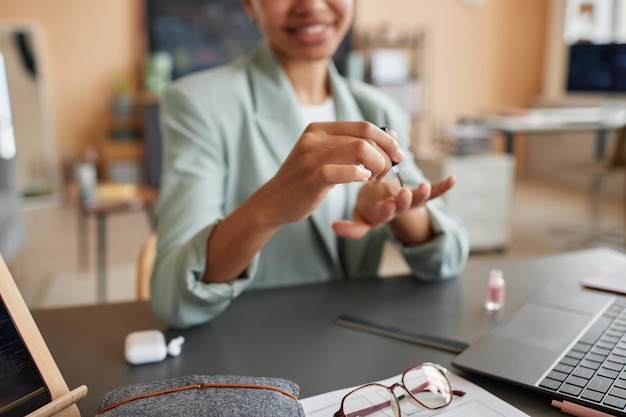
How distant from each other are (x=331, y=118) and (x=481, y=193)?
2.57m

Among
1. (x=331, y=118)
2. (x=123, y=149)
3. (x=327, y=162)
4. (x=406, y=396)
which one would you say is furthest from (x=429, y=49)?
(x=406, y=396)

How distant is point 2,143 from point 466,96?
436 cm

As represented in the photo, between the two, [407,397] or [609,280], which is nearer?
[407,397]

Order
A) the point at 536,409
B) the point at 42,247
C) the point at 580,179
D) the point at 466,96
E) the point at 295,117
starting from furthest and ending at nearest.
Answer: the point at 466,96
the point at 580,179
the point at 42,247
the point at 295,117
the point at 536,409

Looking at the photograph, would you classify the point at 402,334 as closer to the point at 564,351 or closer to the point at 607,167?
the point at 564,351

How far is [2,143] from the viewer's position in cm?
465

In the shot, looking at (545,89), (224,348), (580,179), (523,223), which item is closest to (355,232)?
(224,348)

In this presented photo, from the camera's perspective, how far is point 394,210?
0.89m

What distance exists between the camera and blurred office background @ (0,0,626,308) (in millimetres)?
3629

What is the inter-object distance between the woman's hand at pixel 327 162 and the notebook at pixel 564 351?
0.89 feet

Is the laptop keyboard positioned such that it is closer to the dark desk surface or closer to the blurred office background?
the dark desk surface

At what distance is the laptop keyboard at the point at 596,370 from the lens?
2.10 ft

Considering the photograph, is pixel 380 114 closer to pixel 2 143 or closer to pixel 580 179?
pixel 2 143

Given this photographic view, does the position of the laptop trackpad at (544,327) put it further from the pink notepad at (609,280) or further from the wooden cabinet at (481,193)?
the wooden cabinet at (481,193)
